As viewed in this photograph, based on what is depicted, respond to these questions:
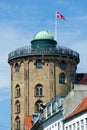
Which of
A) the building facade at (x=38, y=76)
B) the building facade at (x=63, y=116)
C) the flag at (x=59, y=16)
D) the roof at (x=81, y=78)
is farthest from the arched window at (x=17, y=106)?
the building facade at (x=63, y=116)

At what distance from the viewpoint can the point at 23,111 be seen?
12569 cm

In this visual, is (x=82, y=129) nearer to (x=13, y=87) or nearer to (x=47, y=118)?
(x=47, y=118)

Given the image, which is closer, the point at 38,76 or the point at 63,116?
the point at 63,116

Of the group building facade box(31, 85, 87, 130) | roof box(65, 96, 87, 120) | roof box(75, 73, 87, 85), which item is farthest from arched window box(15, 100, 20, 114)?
roof box(65, 96, 87, 120)

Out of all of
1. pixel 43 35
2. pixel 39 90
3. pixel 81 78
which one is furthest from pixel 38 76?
pixel 81 78

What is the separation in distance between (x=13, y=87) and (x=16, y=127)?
7.66m

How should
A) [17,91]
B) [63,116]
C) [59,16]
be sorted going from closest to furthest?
[63,116], [59,16], [17,91]

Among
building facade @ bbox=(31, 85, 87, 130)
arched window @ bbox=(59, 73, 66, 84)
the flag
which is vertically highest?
the flag

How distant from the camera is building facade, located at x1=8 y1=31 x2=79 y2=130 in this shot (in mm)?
125688

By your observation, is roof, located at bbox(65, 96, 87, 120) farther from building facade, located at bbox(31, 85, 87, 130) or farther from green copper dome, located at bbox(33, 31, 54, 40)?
green copper dome, located at bbox(33, 31, 54, 40)

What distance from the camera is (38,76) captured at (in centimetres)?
12606

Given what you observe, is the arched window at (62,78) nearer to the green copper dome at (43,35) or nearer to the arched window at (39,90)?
the arched window at (39,90)

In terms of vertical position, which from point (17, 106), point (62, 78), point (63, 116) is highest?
point (62, 78)

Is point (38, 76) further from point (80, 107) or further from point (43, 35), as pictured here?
point (80, 107)
